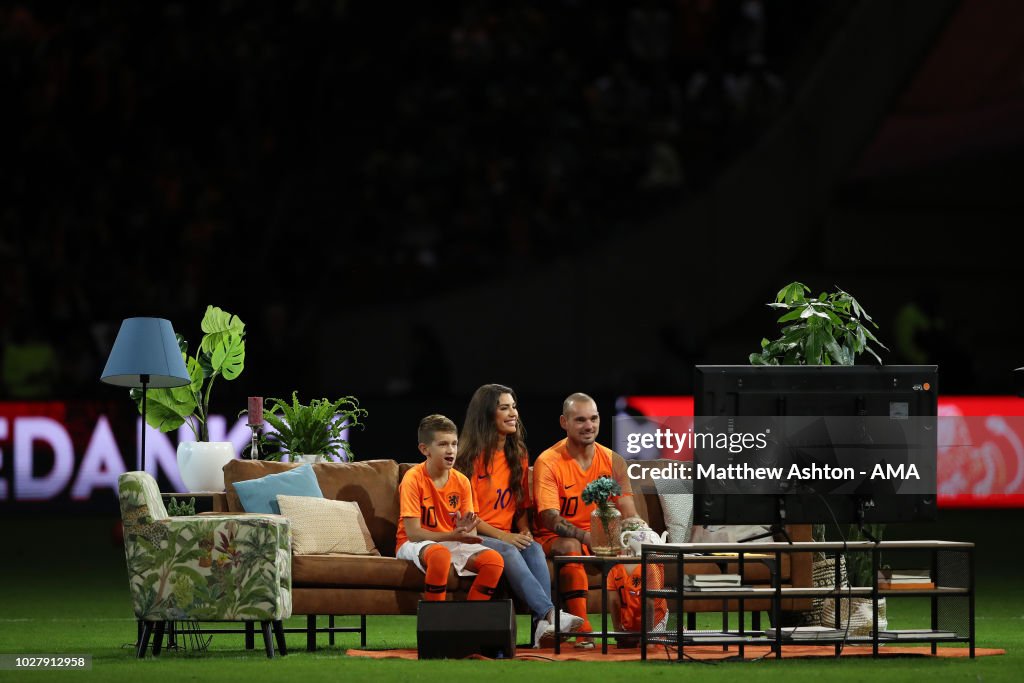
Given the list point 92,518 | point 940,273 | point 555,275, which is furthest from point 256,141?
point 940,273

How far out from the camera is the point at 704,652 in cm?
953

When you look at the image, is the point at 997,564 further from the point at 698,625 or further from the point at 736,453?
the point at 736,453

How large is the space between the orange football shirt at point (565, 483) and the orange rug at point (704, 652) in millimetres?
786

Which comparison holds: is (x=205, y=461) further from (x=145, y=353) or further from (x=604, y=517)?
(x=604, y=517)

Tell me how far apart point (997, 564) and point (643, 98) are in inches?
337

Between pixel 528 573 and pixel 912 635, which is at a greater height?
pixel 528 573

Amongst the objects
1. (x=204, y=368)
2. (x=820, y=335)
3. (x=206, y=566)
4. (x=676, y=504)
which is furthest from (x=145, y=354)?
(x=820, y=335)

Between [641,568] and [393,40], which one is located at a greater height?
[393,40]

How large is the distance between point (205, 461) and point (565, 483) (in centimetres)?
219

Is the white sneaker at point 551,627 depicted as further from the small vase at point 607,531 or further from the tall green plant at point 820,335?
the tall green plant at point 820,335

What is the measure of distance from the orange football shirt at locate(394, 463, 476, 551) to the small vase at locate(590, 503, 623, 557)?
772 mm

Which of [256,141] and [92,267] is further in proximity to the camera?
[256,141]

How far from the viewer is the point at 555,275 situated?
2006 cm

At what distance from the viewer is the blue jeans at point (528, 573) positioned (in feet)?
32.1
